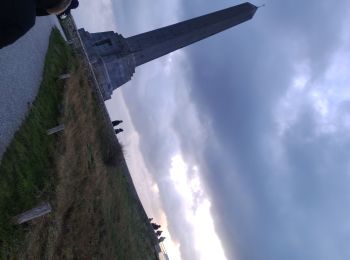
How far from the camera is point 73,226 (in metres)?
13.3

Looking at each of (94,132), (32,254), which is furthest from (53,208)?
(94,132)

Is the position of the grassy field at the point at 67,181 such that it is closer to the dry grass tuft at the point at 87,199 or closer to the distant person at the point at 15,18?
the dry grass tuft at the point at 87,199

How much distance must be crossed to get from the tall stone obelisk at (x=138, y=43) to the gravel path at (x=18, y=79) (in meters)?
12.9

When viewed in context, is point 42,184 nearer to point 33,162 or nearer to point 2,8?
point 33,162

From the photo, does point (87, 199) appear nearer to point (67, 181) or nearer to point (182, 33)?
point (67, 181)

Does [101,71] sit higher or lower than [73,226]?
higher

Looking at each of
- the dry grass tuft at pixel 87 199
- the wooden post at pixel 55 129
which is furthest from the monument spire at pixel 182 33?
the wooden post at pixel 55 129

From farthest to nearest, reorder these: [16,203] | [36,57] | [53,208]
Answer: [36,57] → [53,208] → [16,203]

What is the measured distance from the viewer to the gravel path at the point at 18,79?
1020 cm

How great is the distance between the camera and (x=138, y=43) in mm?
36625

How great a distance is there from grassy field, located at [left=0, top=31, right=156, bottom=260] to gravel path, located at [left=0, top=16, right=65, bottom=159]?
0.28 metres

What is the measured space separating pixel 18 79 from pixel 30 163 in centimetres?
255

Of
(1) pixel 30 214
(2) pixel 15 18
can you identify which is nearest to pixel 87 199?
(1) pixel 30 214

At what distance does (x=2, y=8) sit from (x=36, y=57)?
12072 millimetres
